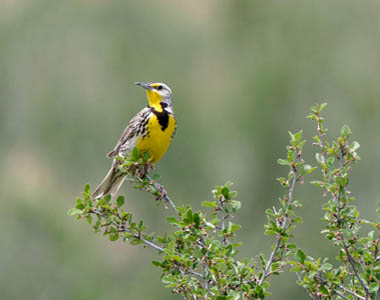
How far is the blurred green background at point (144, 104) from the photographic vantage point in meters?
12.8

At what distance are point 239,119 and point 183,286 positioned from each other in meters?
11.8

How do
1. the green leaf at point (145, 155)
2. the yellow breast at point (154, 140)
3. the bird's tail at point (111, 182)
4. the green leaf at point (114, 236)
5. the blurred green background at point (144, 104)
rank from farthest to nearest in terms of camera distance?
1. the blurred green background at point (144, 104)
2. the bird's tail at point (111, 182)
3. the yellow breast at point (154, 140)
4. the green leaf at point (145, 155)
5. the green leaf at point (114, 236)

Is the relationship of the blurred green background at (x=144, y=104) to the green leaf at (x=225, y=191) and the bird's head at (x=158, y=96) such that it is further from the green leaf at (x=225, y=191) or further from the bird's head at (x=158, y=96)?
the green leaf at (x=225, y=191)

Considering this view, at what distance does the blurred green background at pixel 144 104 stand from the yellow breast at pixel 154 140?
696 cm

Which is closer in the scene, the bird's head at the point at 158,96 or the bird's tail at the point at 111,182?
the bird's tail at the point at 111,182

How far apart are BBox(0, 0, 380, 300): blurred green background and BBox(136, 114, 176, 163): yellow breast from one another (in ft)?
22.9

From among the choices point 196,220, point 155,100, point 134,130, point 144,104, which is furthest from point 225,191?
point 144,104

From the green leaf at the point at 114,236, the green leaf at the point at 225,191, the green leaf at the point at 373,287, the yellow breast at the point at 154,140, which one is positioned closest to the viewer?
the green leaf at the point at 373,287

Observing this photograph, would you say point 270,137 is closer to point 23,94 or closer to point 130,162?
point 23,94

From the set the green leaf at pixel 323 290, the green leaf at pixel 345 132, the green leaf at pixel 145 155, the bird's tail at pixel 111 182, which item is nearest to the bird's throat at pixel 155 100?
the bird's tail at pixel 111 182

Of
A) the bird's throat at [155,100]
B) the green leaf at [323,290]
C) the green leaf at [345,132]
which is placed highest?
the bird's throat at [155,100]

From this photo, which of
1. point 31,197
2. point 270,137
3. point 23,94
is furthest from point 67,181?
point 270,137

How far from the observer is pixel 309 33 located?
47.8 feet

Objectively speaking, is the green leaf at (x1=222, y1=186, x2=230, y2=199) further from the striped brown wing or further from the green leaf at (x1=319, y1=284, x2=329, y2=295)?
the striped brown wing
